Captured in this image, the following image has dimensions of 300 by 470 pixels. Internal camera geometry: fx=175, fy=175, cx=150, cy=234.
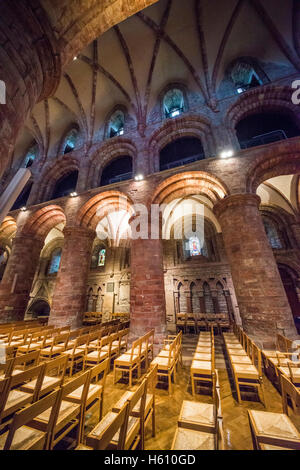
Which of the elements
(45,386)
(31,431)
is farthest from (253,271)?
(31,431)

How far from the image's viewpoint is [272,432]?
Answer: 1.66m

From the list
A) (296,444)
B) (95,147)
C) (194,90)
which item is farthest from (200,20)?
(296,444)

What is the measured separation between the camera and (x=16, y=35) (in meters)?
2.88

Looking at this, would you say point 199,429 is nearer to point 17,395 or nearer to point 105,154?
point 17,395

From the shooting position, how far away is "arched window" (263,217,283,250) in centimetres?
1022

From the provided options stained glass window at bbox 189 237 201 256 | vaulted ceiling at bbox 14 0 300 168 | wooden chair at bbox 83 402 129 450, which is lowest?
wooden chair at bbox 83 402 129 450

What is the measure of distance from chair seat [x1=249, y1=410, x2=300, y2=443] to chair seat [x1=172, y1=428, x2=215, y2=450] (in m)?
0.46

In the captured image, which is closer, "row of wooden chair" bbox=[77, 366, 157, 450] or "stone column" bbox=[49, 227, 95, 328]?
"row of wooden chair" bbox=[77, 366, 157, 450]

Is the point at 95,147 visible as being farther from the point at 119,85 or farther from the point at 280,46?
the point at 280,46

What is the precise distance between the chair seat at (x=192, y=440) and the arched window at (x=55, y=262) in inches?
642

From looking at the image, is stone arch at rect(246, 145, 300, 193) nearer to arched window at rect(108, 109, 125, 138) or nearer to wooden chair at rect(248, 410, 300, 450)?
wooden chair at rect(248, 410, 300, 450)

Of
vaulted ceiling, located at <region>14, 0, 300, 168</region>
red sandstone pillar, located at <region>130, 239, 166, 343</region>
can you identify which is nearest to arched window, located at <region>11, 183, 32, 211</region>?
vaulted ceiling, located at <region>14, 0, 300, 168</region>

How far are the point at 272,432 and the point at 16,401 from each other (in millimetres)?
2826

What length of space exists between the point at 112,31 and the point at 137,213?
398 inches
